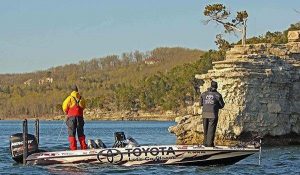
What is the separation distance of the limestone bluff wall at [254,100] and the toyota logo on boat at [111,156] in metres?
14.0

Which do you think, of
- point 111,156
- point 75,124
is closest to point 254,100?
point 75,124

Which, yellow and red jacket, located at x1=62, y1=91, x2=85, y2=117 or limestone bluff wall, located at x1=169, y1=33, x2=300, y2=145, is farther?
limestone bluff wall, located at x1=169, y1=33, x2=300, y2=145

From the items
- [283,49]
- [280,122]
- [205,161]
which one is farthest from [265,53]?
[205,161]

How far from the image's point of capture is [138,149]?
24.0m

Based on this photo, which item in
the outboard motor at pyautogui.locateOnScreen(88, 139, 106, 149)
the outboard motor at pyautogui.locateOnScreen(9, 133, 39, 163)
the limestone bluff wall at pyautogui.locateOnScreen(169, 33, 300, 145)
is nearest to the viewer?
the outboard motor at pyautogui.locateOnScreen(88, 139, 106, 149)

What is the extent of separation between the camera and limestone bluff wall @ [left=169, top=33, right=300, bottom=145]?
123ft

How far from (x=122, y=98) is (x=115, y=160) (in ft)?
513

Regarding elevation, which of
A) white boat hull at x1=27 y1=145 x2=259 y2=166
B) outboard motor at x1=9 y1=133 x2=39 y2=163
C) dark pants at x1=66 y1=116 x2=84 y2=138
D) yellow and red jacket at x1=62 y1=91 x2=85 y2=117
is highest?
yellow and red jacket at x1=62 y1=91 x2=85 y2=117

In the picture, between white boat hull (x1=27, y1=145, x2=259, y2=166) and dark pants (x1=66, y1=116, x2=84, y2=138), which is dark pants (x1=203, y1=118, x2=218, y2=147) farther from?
dark pants (x1=66, y1=116, x2=84, y2=138)

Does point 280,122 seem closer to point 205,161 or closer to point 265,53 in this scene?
point 265,53

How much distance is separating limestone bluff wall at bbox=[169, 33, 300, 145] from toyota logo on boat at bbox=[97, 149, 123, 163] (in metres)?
14.0

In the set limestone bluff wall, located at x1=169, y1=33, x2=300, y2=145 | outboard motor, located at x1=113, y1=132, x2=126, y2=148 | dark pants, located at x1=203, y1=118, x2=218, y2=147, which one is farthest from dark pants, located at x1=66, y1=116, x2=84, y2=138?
limestone bluff wall, located at x1=169, y1=33, x2=300, y2=145

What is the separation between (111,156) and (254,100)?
15418 millimetres

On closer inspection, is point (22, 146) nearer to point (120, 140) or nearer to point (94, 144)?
point (94, 144)
